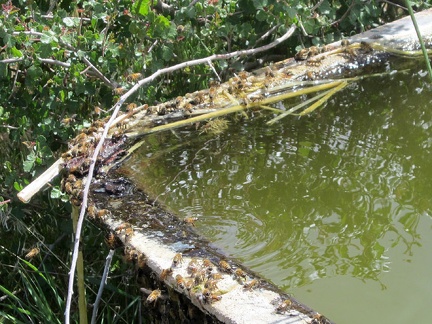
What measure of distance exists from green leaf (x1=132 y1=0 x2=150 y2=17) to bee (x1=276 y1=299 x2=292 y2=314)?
189 cm

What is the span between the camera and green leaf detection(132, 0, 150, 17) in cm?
326

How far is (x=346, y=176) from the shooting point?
8.19 feet

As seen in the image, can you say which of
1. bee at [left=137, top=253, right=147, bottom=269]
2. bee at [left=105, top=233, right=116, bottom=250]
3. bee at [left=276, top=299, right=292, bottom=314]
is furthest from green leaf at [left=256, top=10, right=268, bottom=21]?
bee at [left=276, top=299, right=292, bottom=314]

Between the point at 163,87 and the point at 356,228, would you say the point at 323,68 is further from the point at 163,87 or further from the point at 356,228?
the point at 356,228

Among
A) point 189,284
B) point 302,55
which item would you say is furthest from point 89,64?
point 189,284

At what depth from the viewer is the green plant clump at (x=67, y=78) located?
10.1 ft

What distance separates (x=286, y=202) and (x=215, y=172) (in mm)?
317

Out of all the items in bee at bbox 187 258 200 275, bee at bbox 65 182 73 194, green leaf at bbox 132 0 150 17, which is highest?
green leaf at bbox 132 0 150 17

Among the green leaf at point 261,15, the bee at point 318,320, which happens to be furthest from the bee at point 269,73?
the bee at point 318,320

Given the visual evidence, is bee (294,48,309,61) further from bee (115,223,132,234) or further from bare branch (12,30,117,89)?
bee (115,223,132,234)

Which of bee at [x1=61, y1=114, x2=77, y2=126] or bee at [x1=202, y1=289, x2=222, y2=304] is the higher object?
bee at [x1=61, y1=114, x2=77, y2=126]

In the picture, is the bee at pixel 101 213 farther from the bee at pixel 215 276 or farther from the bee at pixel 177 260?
the bee at pixel 215 276

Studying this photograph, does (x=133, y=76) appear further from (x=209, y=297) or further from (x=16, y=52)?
(x=209, y=297)

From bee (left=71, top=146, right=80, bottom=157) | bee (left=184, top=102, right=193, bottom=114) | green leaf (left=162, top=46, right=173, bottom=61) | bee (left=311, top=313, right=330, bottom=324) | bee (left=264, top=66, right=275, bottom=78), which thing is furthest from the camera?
green leaf (left=162, top=46, right=173, bottom=61)
